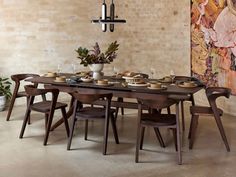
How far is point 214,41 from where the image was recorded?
6.75m

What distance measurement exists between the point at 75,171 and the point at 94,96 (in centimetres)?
95

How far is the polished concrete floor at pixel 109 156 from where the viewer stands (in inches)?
153

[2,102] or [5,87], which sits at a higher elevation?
[5,87]

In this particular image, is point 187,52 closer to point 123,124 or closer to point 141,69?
point 141,69

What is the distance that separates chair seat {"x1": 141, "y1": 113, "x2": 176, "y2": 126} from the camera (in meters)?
4.20

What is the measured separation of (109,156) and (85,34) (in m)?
4.07

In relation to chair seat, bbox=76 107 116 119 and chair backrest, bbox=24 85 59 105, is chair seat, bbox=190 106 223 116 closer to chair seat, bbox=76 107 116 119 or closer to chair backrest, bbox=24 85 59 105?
chair seat, bbox=76 107 116 119

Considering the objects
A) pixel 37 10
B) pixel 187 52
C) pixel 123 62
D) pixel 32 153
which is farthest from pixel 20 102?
pixel 187 52

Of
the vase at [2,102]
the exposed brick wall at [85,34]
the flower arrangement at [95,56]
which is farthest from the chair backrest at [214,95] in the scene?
the vase at [2,102]

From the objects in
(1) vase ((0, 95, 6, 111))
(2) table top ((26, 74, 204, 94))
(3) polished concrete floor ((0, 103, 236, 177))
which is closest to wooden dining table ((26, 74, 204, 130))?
(2) table top ((26, 74, 204, 94))

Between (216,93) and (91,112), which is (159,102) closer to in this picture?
(216,93)

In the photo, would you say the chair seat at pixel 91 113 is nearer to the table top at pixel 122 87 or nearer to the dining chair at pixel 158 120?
the table top at pixel 122 87

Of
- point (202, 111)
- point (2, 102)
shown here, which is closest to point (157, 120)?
point (202, 111)

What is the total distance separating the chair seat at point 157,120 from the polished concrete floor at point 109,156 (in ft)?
1.47
